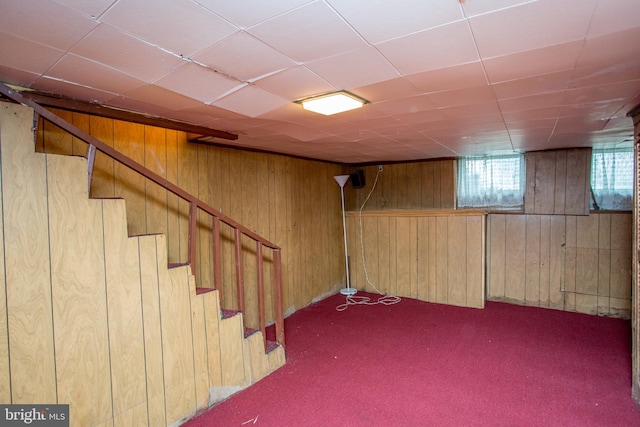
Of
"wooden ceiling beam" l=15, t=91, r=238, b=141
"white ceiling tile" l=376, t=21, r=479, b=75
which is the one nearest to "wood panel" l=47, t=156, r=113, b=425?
"wooden ceiling beam" l=15, t=91, r=238, b=141

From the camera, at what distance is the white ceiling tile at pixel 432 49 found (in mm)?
1286

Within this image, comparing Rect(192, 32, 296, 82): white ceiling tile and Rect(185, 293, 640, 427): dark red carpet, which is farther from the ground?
Rect(192, 32, 296, 82): white ceiling tile

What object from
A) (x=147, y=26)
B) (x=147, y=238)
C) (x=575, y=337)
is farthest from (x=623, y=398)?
(x=147, y=26)

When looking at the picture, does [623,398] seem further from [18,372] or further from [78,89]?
[78,89]

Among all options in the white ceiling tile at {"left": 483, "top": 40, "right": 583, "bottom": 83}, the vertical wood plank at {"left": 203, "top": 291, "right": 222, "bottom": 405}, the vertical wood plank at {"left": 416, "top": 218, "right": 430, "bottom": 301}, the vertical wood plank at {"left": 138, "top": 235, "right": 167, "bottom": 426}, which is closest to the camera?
the white ceiling tile at {"left": 483, "top": 40, "right": 583, "bottom": 83}

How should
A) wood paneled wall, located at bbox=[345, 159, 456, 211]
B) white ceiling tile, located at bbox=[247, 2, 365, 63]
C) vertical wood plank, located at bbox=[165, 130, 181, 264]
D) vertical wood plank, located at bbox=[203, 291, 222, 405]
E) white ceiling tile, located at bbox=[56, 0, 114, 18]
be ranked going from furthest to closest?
wood paneled wall, located at bbox=[345, 159, 456, 211]
vertical wood plank, located at bbox=[165, 130, 181, 264]
vertical wood plank, located at bbox=[203, 291, 222, 405]
white ceiling tile, located at bbox=[247, 2, 365, 63]
white ceiling tile, located at bbox=[56, 0, 114, 18]

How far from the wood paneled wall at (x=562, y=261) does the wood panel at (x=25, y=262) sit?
185 inches

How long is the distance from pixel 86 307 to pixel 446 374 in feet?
8.42

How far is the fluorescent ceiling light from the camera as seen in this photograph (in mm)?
1980

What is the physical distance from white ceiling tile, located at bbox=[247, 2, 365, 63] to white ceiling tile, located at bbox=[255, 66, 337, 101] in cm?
19

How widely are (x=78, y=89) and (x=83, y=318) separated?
1.21 meters

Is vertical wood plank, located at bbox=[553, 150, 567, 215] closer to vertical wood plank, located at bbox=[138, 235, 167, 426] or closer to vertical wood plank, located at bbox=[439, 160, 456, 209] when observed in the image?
vertical wood plank, located at bbox=[439, 160, 456, 209]

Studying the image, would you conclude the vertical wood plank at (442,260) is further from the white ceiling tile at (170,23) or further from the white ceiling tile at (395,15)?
the white ceiling tile at (170,23)

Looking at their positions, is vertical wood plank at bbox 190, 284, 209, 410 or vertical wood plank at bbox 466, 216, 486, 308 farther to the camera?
vertical wood plank at bbox 466, 216, 486, 308
